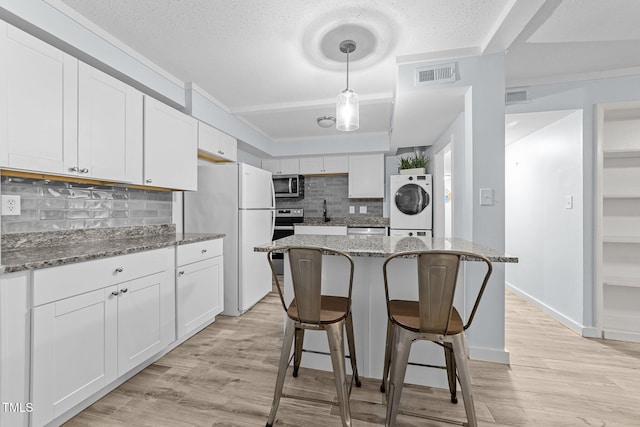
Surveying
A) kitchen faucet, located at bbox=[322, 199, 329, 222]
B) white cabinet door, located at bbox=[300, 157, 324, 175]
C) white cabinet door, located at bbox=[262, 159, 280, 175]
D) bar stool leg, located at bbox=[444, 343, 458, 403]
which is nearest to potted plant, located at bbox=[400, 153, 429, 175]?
white cabinet door, located at bbox=[300, 157, 324, 175]

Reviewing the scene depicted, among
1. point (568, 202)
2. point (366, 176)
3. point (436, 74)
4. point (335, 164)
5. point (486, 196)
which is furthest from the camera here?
point (335, 164)

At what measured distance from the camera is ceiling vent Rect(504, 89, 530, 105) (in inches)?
104

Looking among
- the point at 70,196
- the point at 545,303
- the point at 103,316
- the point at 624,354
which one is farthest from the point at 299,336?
the point at 545,303

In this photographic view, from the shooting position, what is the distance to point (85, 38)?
1876mm

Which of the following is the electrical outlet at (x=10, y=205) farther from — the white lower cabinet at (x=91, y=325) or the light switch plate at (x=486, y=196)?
the light switch plate at (x=486, y=196)

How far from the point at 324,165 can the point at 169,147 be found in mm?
Result: 2698

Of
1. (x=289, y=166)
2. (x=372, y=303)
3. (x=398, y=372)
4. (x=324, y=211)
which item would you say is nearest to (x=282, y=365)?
(x=398, y=372)

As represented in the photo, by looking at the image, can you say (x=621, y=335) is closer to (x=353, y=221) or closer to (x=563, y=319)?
(x=563, y=319)

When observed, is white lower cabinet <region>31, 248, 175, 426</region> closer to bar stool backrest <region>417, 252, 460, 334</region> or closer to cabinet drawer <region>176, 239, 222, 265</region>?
cabinet drawer <region>176, 239, 222, 265</region>

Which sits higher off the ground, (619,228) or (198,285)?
(619,228)

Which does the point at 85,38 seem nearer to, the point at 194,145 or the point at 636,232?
the point at 194,145

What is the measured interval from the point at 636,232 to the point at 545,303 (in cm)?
107

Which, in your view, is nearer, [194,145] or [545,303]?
[194,145]

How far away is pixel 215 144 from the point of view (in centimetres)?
324
